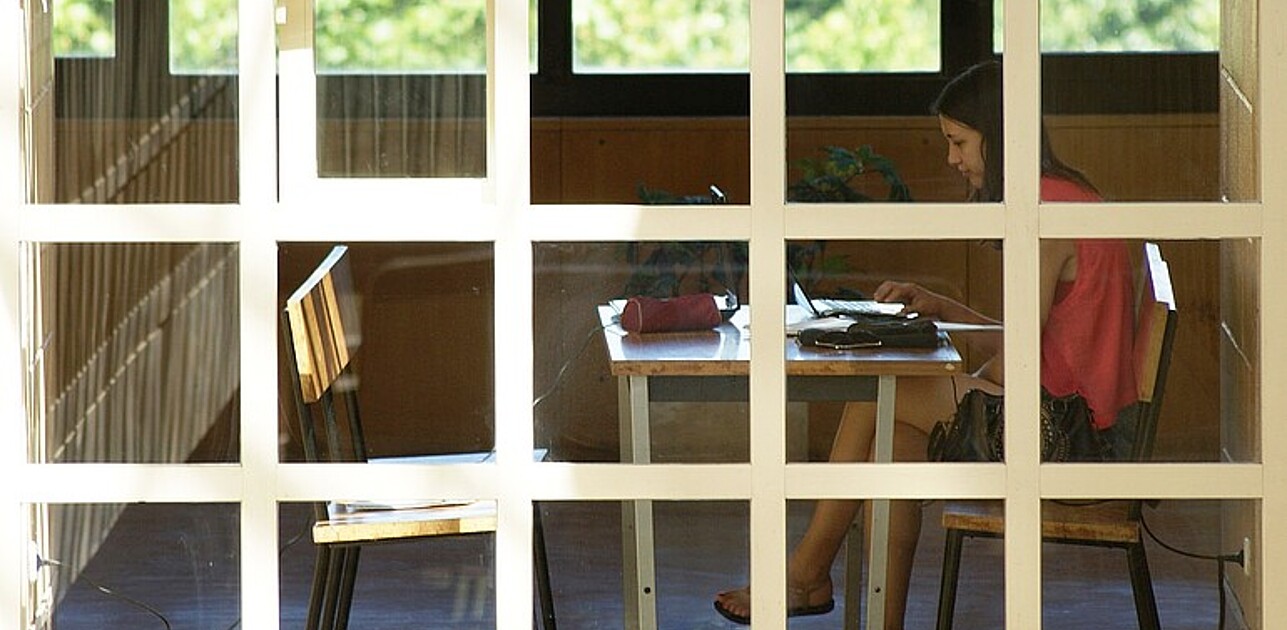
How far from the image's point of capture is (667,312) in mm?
2066

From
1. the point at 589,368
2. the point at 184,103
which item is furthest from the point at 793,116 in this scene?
the point at 184,103

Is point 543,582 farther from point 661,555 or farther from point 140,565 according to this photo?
point 140,565

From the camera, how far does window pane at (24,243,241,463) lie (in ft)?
6.81

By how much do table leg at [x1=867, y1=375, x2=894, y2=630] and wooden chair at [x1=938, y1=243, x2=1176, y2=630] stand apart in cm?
7

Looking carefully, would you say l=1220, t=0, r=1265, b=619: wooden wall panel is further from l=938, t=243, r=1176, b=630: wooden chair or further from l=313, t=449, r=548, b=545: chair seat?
l=313, t=449, r=548, b=545: chair seat

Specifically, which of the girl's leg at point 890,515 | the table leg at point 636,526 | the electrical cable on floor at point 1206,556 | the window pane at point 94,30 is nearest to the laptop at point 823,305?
the girl's leg at point 890,515

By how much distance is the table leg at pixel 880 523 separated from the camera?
2074 mm

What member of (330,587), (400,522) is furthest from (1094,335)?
Result: (330,587)

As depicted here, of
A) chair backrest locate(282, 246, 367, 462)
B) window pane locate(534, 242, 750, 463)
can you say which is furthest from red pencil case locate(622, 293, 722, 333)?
chair backrest locate(282, 246, 367, 462)

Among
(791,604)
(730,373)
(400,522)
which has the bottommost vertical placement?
(791,604)

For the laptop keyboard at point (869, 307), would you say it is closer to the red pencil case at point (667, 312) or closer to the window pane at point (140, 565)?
the red pencil case at point (667, 312)

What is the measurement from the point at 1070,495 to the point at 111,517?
1135mm

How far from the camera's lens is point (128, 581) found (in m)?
2.13

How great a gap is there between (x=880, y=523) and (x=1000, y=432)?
178 millimetres
